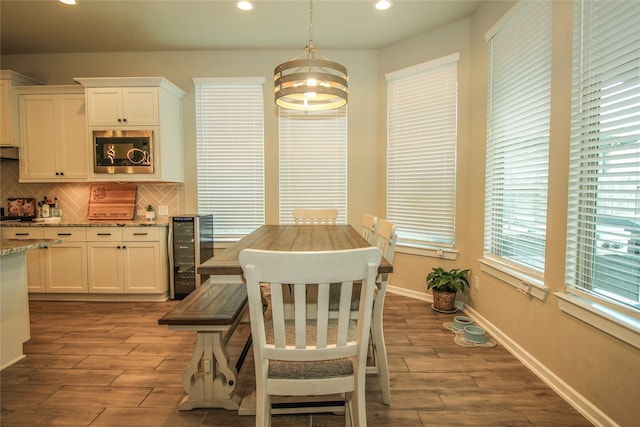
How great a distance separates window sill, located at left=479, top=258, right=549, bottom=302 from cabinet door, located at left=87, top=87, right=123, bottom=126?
4088 mm

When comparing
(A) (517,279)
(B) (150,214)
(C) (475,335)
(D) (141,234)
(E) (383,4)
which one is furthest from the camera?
(B) (150,214)

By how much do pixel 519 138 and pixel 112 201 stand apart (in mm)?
4441

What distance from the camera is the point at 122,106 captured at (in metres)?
3.46

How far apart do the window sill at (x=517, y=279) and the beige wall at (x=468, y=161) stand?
0.06 meters

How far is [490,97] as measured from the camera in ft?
9.16

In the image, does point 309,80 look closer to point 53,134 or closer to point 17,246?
point 17,246

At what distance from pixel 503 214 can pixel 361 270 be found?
2.04m

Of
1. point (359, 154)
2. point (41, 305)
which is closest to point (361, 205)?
point (359, 154)

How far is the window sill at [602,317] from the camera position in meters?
1.43

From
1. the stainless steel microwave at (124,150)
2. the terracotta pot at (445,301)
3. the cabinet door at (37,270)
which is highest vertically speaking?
the stainless steel microwave at (124,150)

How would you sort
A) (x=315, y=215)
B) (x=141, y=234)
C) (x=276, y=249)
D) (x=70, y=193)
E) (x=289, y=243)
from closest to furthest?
(x=276, y=249) < (x=289, y=243) < (x=315, y=215) < (x=141, y=234) < (x=70, y=193)

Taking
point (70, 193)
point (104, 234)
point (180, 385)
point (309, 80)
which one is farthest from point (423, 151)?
point (70, 193)

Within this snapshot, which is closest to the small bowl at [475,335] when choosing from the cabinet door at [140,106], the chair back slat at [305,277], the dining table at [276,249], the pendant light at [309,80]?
the dining table at [276,249]

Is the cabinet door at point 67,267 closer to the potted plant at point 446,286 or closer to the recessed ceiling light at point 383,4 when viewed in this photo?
the potted plant at point 446,286
